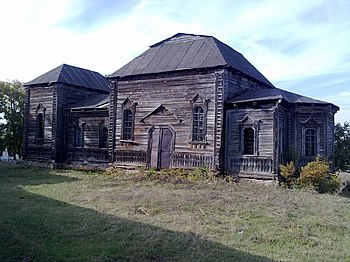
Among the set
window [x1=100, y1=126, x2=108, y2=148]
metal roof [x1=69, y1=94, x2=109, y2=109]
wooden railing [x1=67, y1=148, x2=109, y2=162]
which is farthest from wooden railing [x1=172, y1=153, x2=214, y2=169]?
metal roof [x1=69, y1=94, x2=109, y2=109]

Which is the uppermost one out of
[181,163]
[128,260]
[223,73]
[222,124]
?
[223,73]

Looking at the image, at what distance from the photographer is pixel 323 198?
542 inches

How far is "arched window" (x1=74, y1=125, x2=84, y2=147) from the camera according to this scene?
2475 centimetres

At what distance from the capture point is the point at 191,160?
18.9 meters

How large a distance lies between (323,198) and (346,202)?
82cm

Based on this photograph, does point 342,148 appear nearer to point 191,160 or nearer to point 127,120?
point 191,160

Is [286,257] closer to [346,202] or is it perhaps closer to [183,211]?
[183,211]

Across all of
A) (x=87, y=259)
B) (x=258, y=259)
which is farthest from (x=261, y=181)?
(x=87, y=259)

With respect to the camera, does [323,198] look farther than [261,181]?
No

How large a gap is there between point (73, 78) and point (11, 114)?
8.17 metres

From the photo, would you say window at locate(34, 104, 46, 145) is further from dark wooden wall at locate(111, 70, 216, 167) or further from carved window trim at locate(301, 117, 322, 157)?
carved window trim at locate(301, 117, 322, 157)

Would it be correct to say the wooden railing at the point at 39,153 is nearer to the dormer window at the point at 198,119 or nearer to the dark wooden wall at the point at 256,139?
the dormer window at the point at 198,119

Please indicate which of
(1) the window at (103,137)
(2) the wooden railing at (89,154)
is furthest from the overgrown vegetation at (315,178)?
(1) the window at (103,137)

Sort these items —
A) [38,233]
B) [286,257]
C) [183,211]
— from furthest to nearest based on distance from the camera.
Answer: [183,211] < [38,233] < [286,257]
